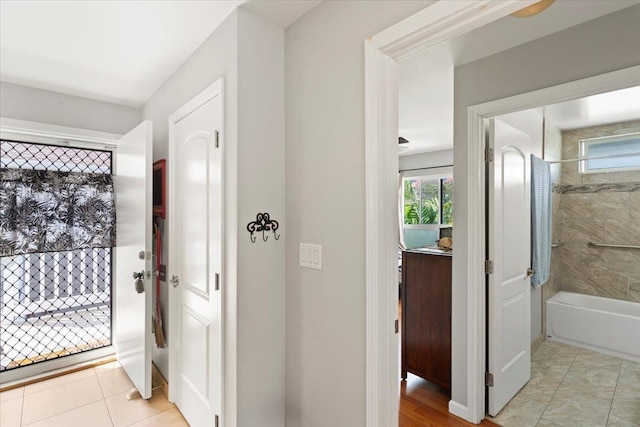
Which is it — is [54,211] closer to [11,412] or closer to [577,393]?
[11,412]

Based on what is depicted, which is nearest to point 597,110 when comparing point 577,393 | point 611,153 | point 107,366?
point 611,153

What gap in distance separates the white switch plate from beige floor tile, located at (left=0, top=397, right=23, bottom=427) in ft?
7.30

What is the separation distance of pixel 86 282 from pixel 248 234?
2281 millimetres

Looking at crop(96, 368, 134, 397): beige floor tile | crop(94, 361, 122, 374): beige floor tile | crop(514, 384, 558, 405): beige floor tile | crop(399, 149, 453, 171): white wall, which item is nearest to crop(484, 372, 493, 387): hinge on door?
crop(514, 384, 558, 405): beige floor tile

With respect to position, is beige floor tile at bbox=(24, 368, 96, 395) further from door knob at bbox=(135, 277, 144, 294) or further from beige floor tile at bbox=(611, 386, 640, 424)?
beige floor tile at bbox=(611, 386, 640, 424)

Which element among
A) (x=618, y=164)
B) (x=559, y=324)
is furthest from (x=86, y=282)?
(x=618, y=164)

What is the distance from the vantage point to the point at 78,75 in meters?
2.30

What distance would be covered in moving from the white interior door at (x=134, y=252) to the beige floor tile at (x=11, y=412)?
2.10ft

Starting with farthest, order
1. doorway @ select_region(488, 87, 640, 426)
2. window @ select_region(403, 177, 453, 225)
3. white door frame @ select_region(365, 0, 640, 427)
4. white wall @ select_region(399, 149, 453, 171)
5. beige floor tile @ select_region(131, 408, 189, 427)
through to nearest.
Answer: window @ select_region(403, 177, 453, 225) → white wall @ select_region(399, 149, 453, 171) → doorway @ select_region(488, 87, 640, 426) → beige floor tile @ select_region(131, 408, 189, 427) → white door frame @ select_region(365, 0, 640, 427)

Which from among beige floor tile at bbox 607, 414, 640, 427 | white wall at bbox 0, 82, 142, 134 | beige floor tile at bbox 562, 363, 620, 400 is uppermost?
white wall at bbox 0, 82, 142, 134

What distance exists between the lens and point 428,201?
5.79 metres

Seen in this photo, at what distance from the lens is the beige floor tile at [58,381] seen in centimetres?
239

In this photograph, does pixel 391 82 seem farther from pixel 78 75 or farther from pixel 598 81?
pixel 78 75

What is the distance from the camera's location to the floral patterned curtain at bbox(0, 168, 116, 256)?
2342 mm
